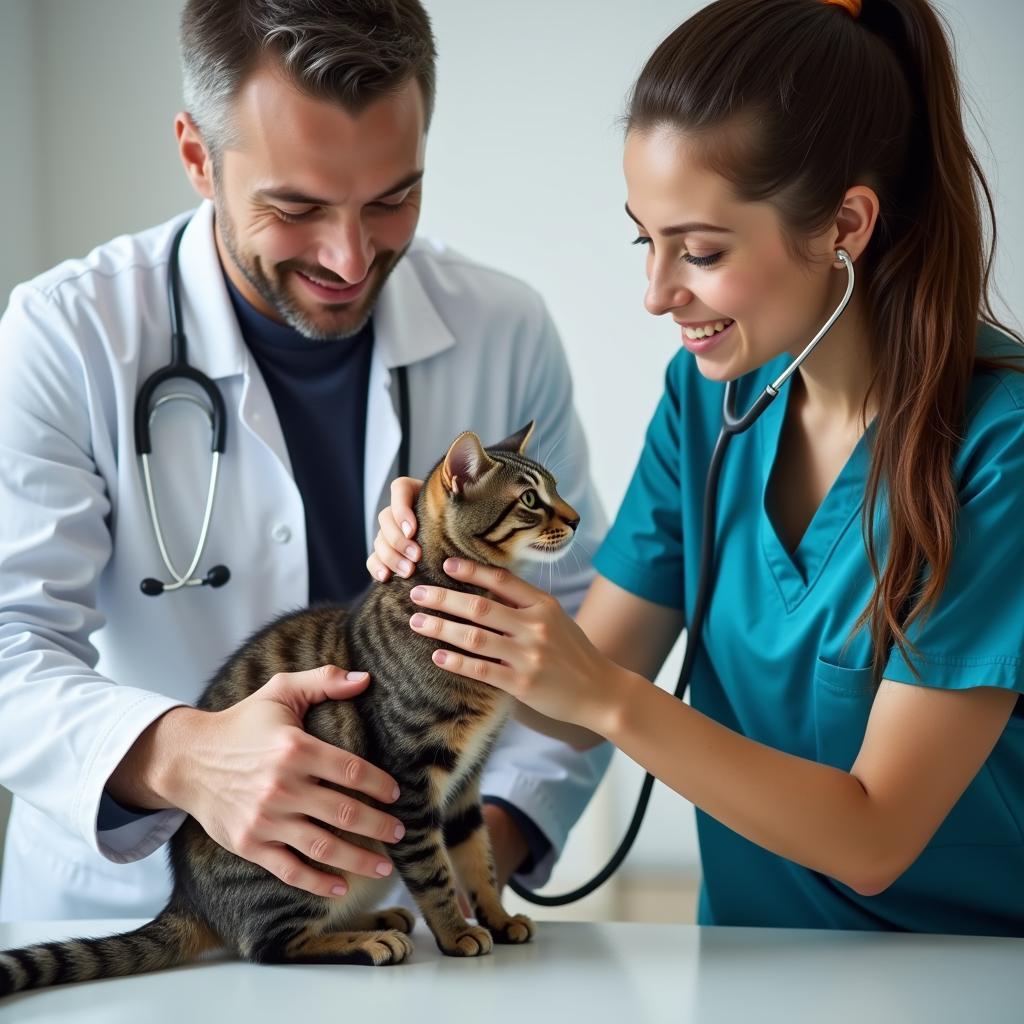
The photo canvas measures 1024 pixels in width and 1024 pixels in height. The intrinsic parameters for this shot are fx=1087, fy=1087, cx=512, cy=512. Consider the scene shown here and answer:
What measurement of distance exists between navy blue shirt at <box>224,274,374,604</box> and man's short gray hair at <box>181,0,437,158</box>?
0.95 feet

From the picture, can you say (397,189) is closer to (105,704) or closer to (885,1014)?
(105,704)

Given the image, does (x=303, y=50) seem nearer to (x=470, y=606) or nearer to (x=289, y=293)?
(x=289, y=293)

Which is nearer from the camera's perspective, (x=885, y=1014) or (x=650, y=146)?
(x=885, y=1014)

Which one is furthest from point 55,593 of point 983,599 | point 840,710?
point 983,599

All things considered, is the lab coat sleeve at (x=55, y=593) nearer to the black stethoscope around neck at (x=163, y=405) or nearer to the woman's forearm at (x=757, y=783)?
the black stethoscope around neck at (x=163, y=405)

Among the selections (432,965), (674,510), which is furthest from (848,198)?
(432,965)

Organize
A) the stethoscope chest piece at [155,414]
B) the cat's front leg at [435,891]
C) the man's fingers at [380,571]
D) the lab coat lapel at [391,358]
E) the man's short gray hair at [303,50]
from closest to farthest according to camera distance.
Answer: the cat's front leg at [435,891] → the man's fingers at [380,571] → the man's short gray hair at [303,50] → the stethoscope chest piece at [155,414] → the lab coat lapel at [391,358]

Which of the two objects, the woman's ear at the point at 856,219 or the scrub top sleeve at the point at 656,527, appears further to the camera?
the scrub top sleeve at the point at 656,527

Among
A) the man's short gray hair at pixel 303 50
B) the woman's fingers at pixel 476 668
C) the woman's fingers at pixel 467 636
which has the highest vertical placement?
the man's short gray hair at pixel 303 50

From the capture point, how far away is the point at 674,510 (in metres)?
1.52

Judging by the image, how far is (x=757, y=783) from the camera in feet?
3.68

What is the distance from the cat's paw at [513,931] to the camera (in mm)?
1190

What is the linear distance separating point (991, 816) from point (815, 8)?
36.5 inches

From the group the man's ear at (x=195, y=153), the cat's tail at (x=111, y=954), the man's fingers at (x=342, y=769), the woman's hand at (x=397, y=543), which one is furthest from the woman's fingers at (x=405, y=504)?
the man's ear at (x=195, y=153)
